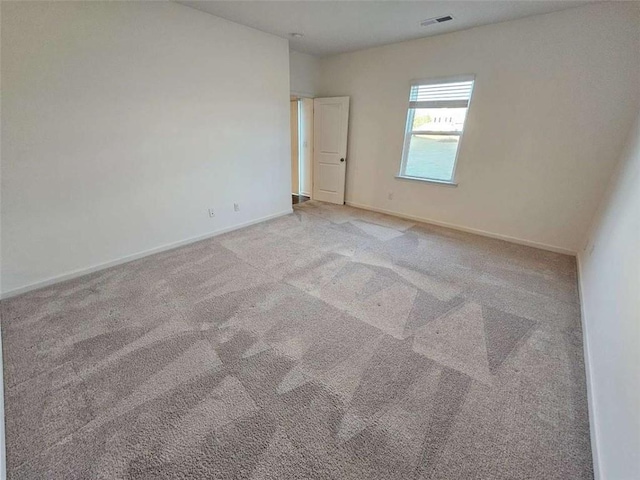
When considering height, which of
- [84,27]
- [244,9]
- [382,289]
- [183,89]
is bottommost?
[382,289]

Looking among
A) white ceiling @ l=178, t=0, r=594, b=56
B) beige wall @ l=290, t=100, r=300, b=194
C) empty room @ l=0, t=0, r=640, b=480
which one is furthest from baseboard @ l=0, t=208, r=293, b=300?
white ceiling @ l=178, t=0, r=594, b=56

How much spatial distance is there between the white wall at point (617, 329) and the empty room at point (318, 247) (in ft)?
0.07

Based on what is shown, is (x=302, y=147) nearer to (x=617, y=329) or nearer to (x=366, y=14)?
(x=366, y=14)

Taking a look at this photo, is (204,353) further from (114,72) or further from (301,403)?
(114,72)

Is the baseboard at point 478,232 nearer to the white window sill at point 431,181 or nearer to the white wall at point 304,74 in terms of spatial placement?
the white window sill at point 431,181

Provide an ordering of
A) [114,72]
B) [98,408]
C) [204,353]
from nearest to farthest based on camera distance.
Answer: [98,408], [204,353], [114,72]

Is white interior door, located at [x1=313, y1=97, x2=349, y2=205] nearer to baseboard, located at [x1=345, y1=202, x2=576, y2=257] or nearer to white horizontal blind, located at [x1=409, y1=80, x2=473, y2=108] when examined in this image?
baseboard, located at [x1=345, y1=202, x2=576, y2=257]

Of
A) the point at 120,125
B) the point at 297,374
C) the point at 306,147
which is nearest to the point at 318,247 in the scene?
the point at 297,374

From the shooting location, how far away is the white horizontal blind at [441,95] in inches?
143

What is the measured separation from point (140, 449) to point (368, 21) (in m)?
4.29

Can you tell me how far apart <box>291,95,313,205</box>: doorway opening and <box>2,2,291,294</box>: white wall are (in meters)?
1.52

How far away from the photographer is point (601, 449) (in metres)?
1.19

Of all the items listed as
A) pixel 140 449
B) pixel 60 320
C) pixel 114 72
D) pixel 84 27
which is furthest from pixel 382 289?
pixel 84 27

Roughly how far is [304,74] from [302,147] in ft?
4.63
